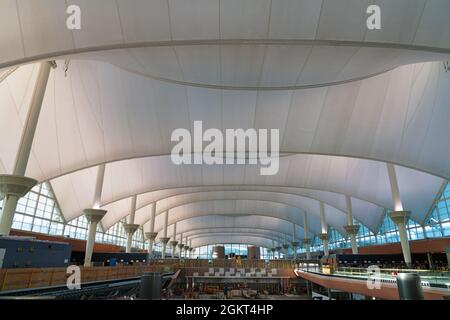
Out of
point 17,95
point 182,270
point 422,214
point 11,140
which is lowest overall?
point 182,270

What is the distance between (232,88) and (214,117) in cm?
601

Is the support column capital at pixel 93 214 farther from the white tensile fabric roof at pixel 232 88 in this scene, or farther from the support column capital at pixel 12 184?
the support column capital at pixel 12 184

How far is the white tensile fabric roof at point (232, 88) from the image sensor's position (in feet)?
43.1

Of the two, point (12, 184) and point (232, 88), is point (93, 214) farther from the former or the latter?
point (232, 88)

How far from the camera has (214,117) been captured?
2616 centimetres

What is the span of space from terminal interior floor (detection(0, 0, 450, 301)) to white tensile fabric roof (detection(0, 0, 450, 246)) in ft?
0.27

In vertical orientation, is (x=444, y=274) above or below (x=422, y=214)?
below

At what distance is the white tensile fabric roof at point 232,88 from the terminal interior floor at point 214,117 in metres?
0.08

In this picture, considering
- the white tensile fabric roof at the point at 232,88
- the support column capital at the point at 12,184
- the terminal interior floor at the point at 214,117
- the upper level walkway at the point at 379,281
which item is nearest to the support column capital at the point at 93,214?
the terminal interior floor at the point at 214,117

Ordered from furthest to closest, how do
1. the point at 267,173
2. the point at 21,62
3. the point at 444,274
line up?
the point at 267,173
the point at 21,62
the point at 444,274

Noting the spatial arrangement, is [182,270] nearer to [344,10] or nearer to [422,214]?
[422,214]

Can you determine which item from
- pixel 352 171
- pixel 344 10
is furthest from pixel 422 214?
pixel 344 10
